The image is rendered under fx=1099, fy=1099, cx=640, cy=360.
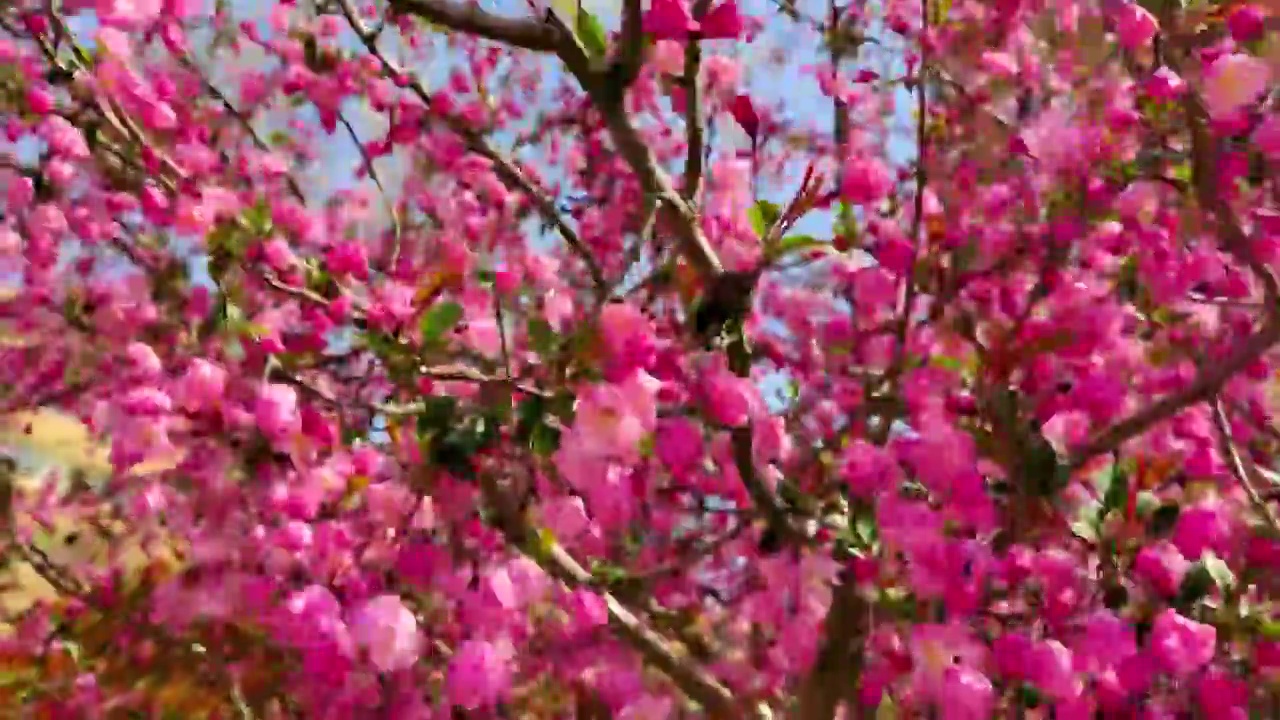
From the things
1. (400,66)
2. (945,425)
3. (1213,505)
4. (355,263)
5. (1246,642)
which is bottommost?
(1246,642)

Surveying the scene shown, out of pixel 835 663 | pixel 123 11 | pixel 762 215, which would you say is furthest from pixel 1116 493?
pixel 123 11

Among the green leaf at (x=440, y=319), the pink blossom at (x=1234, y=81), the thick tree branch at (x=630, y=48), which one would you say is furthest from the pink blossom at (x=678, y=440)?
the pink blossom at (x=1234, y=81)

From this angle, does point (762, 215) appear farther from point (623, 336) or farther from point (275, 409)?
point (275, 409)

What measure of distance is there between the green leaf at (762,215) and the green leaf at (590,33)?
34 cm

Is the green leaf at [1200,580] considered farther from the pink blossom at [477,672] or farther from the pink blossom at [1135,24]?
the pink blossom at [477,672]

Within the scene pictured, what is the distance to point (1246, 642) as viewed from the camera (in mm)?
2100

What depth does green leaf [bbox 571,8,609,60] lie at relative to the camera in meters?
1.63

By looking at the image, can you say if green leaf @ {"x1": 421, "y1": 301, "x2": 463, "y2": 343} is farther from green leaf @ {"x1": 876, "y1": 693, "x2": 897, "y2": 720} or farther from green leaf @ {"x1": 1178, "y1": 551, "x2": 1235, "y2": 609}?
green leaf @ {"x1": 876, "y1": 693, "x2": 897, "y2": 720}

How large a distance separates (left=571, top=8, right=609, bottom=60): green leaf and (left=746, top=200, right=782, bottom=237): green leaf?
1.10 ft

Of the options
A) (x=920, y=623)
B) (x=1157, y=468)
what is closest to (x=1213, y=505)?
(x=1157, y=468)

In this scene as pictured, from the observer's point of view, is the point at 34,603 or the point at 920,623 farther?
the point at 34,603

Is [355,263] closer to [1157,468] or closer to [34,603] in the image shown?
[1157,468]

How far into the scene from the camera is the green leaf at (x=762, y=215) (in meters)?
1.72

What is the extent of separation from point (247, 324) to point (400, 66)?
1181 millimetres
